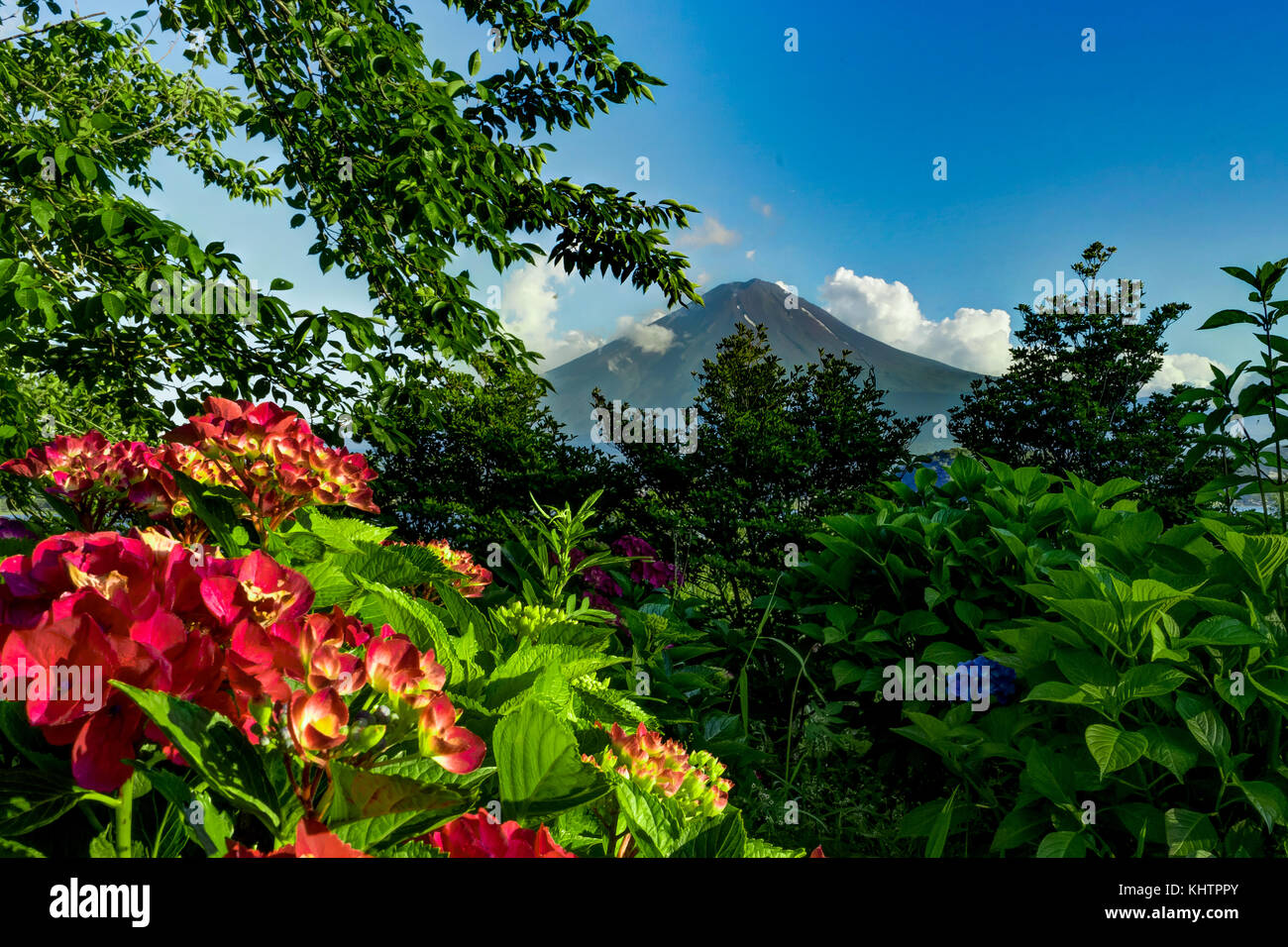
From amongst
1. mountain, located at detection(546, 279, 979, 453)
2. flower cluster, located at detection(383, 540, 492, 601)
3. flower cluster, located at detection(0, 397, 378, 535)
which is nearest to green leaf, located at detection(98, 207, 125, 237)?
flower cluster, located at detection(0, 397, 378, 535)

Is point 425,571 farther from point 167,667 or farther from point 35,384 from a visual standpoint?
point 35,384

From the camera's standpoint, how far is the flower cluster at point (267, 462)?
4.04ft

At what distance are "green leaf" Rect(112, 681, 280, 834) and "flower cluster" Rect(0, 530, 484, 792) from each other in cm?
2

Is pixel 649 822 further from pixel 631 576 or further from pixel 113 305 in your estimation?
pixel 113 305

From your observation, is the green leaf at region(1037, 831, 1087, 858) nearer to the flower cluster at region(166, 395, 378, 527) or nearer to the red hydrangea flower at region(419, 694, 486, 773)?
the red hydrangea flower at region(419, 694, 486, 773)

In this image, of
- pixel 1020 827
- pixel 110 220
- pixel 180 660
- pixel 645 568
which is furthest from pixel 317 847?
pixel 110 220

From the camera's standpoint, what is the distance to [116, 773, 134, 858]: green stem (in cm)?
63

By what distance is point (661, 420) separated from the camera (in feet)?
16.6

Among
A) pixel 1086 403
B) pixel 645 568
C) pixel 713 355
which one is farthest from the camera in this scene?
pixel 713 355

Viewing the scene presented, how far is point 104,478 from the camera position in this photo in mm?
1309

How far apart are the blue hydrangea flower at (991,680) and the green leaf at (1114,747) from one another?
50 centimetres

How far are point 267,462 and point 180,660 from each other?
2.25ft
